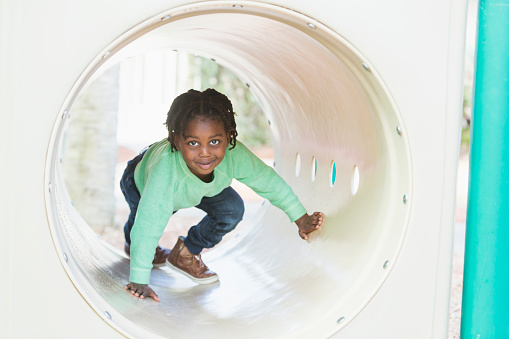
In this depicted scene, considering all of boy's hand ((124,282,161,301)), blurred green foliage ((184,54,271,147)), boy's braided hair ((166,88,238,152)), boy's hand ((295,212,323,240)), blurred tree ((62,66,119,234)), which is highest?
blurred green foliage ((184,54,271,147))

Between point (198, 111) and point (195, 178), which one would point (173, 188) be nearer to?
point (195, 178)

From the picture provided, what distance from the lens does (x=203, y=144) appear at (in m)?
2.08

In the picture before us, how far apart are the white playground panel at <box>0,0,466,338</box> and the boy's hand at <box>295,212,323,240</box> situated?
31 millimetres

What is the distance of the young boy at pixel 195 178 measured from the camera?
192cm

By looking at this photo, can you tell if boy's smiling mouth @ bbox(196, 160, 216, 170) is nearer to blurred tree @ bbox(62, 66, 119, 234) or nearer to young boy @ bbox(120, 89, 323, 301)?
young boy @ bbox(120, 89, 323, 301)

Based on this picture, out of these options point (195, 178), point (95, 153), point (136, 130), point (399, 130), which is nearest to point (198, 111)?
point (195, 178)

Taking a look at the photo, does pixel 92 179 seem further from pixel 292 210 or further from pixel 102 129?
pixel 292 210

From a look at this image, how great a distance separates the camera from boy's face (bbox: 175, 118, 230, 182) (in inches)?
81.7

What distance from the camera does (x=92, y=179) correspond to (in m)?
5.31

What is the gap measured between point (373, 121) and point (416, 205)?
283 mm

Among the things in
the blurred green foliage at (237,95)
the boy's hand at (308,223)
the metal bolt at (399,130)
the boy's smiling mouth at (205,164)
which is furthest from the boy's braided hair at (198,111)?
the blurred green foliage at (237,95)

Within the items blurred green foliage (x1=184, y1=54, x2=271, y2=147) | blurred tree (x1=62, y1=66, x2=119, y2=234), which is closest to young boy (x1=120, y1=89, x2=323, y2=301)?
blurred tree (x1=62, y1=66, x2=119, y2=234)

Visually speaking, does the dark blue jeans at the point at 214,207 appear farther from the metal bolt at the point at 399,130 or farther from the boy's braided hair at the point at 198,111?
the metal bolt at the point at 399,130

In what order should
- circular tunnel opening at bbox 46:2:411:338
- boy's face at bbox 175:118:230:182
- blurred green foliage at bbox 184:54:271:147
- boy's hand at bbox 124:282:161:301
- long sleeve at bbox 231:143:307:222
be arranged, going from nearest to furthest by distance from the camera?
circular tunnel opening at bbox 46:2:411:338 < boy's hand at bbox 124:282:161:301 < boy's face at bbox 175:118:230:182 < long sleeve at bbox 231:143:307:222 < blurred green foliage at bbox 184:54:271:147
